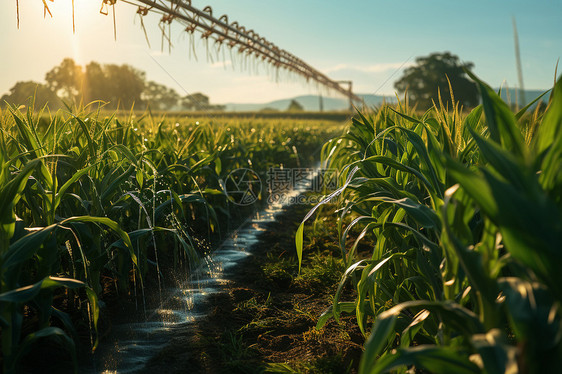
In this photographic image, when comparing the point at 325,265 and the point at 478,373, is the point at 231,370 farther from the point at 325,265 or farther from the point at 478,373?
the point at 325,265

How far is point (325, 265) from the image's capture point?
2914 mm

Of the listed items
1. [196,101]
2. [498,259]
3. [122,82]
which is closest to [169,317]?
[498,259]

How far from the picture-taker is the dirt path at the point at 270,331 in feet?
5.72

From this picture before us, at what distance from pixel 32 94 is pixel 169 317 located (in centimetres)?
147

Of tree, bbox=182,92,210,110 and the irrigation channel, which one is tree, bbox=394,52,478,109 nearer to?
tree, bbox=182,92,210,110

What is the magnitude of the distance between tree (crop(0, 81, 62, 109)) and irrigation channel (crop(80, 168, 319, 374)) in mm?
1392

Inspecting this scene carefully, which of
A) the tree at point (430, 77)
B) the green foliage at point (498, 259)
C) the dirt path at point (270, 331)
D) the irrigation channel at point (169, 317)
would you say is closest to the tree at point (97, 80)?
the tree at point (430, 77)

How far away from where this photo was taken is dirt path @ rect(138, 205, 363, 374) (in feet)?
5.72

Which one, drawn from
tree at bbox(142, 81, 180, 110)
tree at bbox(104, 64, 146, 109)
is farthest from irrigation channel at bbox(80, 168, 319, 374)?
tree at bbox(142, 81, 180, 110)

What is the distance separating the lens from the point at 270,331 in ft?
6.77

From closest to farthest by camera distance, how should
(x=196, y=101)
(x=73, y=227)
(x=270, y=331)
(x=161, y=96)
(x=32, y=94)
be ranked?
(x=73, y=227), (x=270, y=331), (x=32, y=94), (x=196, y=101), (x=161, y=96)

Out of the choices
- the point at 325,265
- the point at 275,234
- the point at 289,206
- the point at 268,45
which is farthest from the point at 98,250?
the point at 268,45

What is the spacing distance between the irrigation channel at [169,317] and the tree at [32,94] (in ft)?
4.57

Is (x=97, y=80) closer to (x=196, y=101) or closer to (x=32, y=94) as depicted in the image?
(x=196, y=101)
